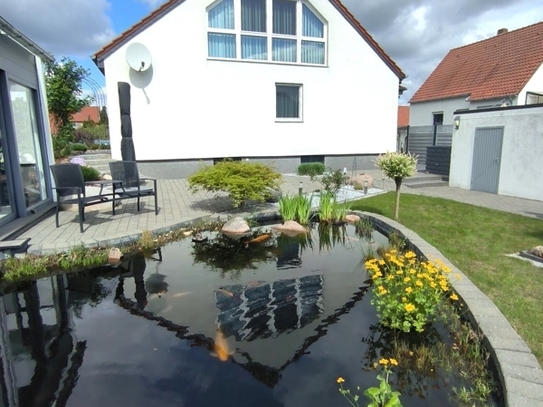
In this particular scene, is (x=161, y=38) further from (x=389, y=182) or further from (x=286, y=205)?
(x=389, y=182)

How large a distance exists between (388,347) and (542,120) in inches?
384

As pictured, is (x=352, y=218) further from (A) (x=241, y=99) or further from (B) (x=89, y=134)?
(B) (x=89, y=134)

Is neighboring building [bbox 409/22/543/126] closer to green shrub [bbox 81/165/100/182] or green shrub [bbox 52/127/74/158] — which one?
green shrub [bbox 81/165/100/182]

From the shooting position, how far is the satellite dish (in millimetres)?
12328

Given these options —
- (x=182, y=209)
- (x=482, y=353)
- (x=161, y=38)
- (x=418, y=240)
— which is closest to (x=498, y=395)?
(x=482, y=353)

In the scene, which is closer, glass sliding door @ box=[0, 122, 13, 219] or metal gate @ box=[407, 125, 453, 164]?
glass sliding door @ box=[0, 122, 13, 219]

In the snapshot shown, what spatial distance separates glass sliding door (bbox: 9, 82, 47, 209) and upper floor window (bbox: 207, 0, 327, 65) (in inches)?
298

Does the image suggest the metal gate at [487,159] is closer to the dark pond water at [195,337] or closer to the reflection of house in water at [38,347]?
the dark pond water at [195,337]

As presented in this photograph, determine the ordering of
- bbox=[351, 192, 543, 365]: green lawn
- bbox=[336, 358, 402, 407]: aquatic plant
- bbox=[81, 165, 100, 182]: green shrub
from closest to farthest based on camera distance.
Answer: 1. bbox=[336, 358, 402, 407]: aquatic plant
2. bbox=[351, 192, 543, 365]: green lawn
3. bbox=[81, 165, 100, 182]: green shrub

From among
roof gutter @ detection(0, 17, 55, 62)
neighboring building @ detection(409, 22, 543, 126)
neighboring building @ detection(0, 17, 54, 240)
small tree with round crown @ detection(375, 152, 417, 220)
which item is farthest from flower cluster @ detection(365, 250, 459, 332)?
neighboring building @ detection(409, 22, 543, 126)

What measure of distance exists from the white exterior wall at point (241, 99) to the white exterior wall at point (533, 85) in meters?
6.02

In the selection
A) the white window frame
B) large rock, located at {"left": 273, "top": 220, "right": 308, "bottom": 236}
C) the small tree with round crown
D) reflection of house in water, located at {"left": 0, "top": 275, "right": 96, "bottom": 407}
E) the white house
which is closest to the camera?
reflection of house in water, located at {"left": 0, "top": 275, "right": 96, "bottom": 407}

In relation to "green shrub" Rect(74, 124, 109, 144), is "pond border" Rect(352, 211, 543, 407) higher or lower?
lower

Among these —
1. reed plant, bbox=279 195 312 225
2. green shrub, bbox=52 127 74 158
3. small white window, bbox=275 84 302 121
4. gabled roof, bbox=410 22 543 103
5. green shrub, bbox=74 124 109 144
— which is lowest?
reed plant, bbox=279 195 312 225
